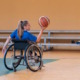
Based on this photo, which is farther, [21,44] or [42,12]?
[42,12]

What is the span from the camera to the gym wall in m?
6.98

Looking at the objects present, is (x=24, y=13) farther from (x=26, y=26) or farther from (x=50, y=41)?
(x=26, y=26)

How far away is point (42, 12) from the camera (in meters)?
7.13

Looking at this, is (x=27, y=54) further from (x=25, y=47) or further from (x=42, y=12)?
(x=42, y=12)

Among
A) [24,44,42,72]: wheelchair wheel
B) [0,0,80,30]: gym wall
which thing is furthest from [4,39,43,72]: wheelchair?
[0,0,80,30]: gym wall

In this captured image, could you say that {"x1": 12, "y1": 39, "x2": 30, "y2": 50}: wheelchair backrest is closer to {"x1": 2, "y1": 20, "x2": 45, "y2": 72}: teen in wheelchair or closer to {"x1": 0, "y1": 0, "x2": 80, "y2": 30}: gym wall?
{"x1": 2, "y1": 20, "x2": 45, "y2": 72}: teen in wheelchair

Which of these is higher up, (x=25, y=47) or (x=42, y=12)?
(x=42, y=12)

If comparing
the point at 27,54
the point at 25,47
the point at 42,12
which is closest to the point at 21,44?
the point at 25,47

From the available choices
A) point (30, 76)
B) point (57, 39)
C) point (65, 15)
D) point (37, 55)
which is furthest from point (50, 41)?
point (30, 76)

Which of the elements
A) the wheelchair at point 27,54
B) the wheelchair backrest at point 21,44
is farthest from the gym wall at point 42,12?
the wheelchair backrest at point 21,44

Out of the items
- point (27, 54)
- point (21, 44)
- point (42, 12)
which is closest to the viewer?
point (27, 54)

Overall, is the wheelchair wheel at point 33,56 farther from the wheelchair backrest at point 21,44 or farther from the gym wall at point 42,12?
the gym wall at point 42,12

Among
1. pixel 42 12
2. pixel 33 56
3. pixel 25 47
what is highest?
pixel 42 12

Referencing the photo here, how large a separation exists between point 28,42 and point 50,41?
371 cm
